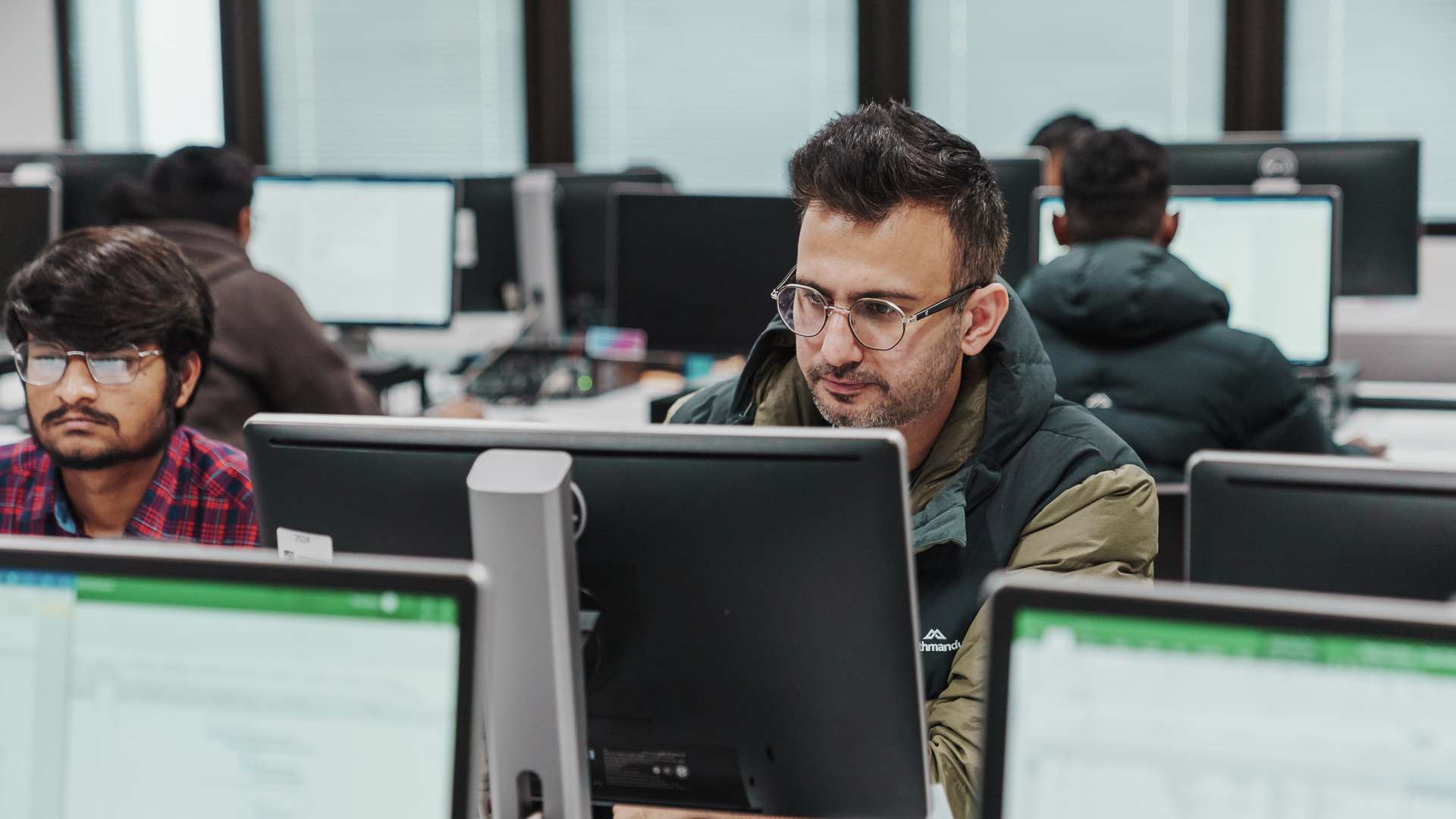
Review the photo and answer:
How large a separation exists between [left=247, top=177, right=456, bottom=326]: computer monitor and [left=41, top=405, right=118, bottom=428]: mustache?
2173 millimetres

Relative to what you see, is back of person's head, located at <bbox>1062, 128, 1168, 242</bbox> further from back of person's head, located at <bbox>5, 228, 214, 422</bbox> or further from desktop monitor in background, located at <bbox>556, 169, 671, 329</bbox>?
desktop monitor in background, located at <bbox>556, 169, 671, 329</bbox>

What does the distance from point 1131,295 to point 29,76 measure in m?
5.72

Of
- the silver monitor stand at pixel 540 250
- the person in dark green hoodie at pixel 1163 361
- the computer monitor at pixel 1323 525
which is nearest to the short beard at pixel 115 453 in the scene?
the computer monitor at pixel 1323 525

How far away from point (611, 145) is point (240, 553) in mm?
5369

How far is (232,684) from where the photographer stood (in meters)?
0.87

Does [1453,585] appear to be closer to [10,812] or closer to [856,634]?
[856,634]

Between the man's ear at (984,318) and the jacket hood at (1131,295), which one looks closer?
the man's ear at (984,318)

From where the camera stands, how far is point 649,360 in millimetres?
3861

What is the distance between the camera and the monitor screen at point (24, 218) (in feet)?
11.8

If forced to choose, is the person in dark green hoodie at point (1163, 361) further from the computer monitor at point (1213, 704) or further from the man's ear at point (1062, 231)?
the computer monitor at point (1213, 704)

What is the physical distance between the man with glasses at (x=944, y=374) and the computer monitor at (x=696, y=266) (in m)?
1.83

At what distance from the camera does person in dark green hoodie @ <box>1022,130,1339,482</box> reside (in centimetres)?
235

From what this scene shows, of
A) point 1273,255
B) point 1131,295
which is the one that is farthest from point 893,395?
point 1273,255

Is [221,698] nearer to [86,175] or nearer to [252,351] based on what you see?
[252,351]
